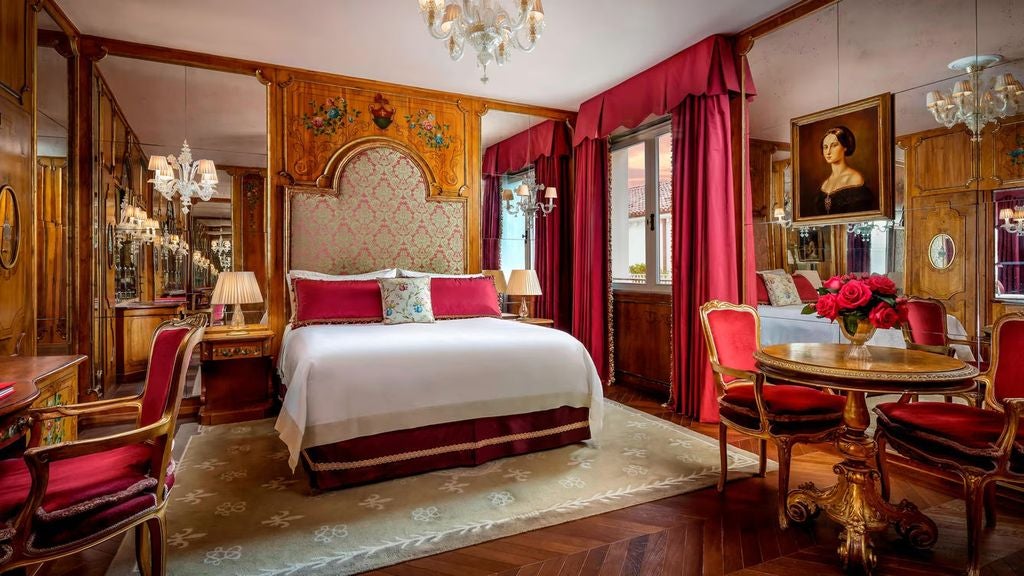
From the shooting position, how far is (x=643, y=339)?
4.96 metres

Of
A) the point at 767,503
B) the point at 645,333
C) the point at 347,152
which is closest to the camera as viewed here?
the point at 767,503

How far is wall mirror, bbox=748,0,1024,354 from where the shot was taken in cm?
252

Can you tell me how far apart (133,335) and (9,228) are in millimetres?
1566

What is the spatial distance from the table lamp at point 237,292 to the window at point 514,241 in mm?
2688

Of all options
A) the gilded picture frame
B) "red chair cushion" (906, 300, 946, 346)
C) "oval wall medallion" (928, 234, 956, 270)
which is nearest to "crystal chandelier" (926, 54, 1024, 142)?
the gilded picture frame

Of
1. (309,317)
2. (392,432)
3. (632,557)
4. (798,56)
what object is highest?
(798,56)

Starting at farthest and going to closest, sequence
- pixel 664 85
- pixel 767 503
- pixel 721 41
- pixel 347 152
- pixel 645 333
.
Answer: pixel 645 333 → pixel 347 152 → pixel 664 85 → pixel 721 41 → pixel 767 503

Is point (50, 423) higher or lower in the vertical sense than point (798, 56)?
lower

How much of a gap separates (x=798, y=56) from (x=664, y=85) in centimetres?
105

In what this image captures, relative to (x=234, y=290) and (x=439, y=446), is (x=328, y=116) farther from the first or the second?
(x=439, y=446)

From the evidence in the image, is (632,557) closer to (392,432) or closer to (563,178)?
(392,432)

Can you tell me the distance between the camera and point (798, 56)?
343cm

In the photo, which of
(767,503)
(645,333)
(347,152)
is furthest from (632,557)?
(347,152)

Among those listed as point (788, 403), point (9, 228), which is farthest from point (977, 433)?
point (9, 228)
